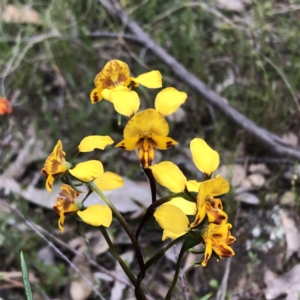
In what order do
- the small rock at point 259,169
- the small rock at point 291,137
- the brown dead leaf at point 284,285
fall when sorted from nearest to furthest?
the brown dead leaf at point 284,285
the small rock at point 259,169
the small rock at point 291,137

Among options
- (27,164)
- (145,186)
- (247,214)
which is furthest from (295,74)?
(27,164)

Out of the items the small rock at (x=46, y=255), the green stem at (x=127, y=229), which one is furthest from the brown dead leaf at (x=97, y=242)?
the green stem at (x=127, y=229)

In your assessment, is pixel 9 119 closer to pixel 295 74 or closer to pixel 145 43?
pixel 145 43

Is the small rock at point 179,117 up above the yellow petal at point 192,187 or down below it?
below

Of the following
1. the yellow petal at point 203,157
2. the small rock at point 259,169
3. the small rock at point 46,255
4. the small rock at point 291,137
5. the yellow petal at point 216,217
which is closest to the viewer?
the yellow petal at point 216,217

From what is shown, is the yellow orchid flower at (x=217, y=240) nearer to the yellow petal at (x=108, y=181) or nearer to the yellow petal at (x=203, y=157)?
the yellow petal at (x=203, y=157)

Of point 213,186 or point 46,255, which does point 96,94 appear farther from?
point 46,255
